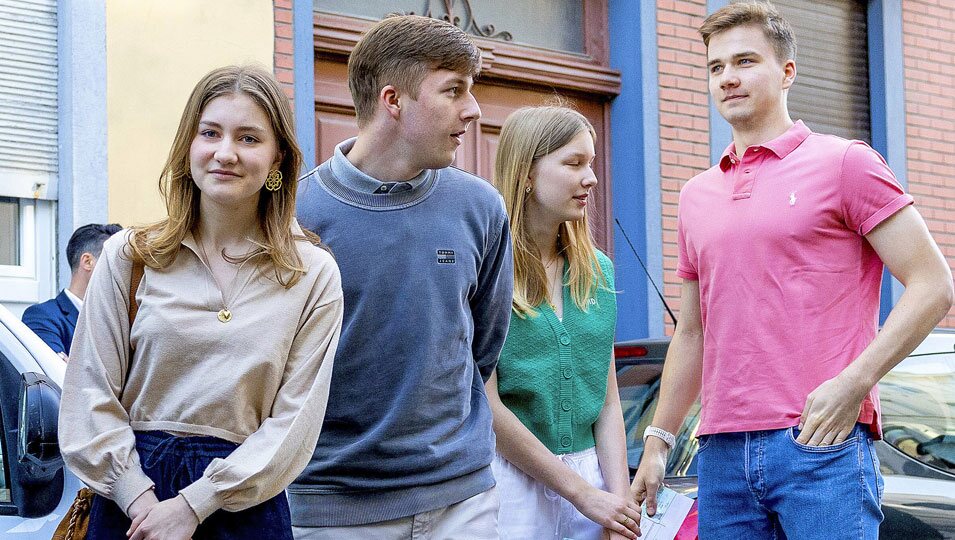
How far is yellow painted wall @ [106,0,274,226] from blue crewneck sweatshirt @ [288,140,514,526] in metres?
3.60

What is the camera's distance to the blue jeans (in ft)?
9.84

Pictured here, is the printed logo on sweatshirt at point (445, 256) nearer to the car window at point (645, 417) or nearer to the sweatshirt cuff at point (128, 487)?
the sweatshirt cuff at point (128, 487)

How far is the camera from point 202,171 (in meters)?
2.84

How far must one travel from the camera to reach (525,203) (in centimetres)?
384

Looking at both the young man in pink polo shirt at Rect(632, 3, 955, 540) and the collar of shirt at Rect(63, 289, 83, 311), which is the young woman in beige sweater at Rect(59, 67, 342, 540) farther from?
the collar of shirt at Rect(63, 289, 83, 311)

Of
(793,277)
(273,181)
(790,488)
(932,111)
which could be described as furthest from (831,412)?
(932,111)

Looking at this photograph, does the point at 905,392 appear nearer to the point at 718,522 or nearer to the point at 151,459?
the point at 718,522

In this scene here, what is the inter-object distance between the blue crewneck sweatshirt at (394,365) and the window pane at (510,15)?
460cm

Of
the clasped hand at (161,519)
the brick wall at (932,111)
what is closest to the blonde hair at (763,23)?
the clasped hand at (161,519)

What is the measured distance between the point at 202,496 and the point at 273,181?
742 millimetres

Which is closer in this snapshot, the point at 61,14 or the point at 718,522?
the point at 718,522

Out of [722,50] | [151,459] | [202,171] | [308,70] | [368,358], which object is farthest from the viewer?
[308,70]

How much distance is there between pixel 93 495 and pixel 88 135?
403 cm

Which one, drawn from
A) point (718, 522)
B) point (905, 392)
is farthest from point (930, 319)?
point (905, 392)
